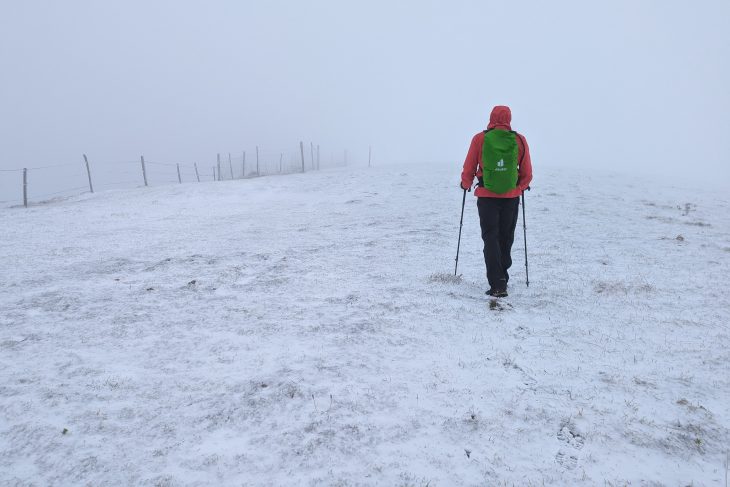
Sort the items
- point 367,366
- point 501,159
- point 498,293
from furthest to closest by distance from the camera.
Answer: point 498,293
point 501,159
point 367,366

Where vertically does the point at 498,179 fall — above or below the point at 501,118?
below

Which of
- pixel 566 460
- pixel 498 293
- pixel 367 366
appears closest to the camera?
pixel 566 460

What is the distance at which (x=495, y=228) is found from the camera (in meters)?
6.52

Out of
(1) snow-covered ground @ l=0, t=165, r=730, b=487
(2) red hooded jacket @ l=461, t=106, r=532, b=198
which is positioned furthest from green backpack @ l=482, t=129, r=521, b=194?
(1) snow-covered ground @ l=0, t=165, r=730, b=487

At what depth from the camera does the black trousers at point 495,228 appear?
21.1 feet

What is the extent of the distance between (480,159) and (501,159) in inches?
14.0

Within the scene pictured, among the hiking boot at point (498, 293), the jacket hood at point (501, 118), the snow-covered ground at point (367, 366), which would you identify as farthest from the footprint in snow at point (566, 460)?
the jacket hood at point (501, 118)

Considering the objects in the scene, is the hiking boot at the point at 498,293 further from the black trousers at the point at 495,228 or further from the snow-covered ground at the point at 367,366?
the snow-covered ground at the point at 367,366

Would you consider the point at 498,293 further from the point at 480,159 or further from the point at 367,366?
the point at 367,366

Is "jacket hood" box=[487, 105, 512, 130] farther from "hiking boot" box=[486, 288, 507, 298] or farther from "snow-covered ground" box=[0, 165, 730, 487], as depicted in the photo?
"snow-covered ground" box=[0, 165, 730, 487]

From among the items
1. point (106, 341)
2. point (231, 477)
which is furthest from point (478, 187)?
point (106, 341)

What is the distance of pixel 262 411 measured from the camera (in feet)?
12.3

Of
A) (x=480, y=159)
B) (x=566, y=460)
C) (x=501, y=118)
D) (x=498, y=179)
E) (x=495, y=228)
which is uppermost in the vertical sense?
(x=501, y=118)

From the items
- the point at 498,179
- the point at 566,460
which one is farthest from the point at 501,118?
the point at 566,460
